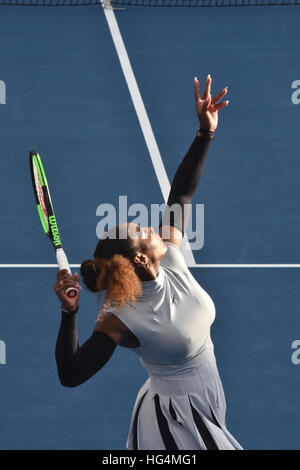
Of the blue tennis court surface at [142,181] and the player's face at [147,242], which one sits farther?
the blue tennis court surface at [142,181]

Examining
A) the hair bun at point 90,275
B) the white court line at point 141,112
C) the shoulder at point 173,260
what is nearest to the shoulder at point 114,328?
the hair bun at point 90,275

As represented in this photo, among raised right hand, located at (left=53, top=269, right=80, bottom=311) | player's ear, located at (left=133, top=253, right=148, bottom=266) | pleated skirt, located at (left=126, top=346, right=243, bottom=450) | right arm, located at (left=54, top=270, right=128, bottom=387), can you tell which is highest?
player's ear, located at (left=133, top=253, right=148, bottom=266)

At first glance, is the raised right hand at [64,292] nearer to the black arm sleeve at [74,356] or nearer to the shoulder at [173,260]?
the black arm sleeve at [74,356]

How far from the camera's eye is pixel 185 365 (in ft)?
16.4

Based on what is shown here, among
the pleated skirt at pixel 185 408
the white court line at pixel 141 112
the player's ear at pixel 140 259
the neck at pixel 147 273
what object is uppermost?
the white court line at pixel 141 112

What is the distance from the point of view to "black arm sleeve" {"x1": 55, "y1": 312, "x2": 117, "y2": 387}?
4.67 meters

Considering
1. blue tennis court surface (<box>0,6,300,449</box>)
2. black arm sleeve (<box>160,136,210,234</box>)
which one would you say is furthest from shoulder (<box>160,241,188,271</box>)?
blue tennis court surface (<box>0,6,300,449</box>)

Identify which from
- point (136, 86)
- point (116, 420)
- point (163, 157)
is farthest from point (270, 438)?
point (136, 86)

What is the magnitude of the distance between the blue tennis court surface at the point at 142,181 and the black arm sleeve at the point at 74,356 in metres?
2.52

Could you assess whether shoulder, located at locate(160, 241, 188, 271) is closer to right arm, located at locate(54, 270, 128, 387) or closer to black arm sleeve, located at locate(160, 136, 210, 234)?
black arm sleeve, located at locate(160, 136, 210, 234)

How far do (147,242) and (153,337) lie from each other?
49cm

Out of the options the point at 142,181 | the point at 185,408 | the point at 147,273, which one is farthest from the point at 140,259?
the point at 142,181

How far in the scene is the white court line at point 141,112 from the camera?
9670 mm

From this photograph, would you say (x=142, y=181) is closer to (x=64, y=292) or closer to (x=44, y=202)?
(x=44, y=202)
